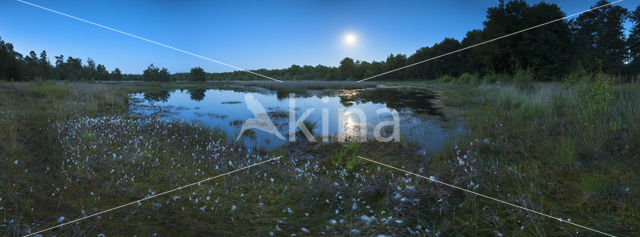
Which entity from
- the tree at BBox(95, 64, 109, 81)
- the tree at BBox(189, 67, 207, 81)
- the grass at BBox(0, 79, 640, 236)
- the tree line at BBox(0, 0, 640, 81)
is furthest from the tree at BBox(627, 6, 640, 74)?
the tree at BBox(95, 64, 109, 81)

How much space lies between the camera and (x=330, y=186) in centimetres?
433

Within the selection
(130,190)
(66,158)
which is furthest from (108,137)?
(130,190)

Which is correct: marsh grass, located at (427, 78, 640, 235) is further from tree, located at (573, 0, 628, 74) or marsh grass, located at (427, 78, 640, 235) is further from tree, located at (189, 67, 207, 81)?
tree, located at (189, 67, 207, 81)

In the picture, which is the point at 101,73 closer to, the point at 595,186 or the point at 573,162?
the point at 573,162

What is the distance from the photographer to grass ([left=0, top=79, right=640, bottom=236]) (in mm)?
3244

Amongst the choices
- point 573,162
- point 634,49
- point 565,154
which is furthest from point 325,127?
point 634,49

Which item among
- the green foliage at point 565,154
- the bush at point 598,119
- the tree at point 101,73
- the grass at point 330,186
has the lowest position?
the grass at point 330,186

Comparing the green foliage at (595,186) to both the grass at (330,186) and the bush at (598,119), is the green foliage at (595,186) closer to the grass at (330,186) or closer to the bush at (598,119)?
the grass at (330,186)

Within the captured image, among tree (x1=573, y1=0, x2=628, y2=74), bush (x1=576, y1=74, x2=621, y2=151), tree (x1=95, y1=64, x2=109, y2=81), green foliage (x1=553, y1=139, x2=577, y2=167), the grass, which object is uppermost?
tree (x1=573, y1=0, x2=628, y2=74)

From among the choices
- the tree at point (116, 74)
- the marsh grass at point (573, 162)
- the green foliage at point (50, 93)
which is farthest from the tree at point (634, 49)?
the tree at point (116, 74)

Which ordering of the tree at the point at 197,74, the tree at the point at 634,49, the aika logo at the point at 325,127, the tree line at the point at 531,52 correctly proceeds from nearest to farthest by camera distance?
the aika logo at the point at 325,127, the tree line at the point at 531,52, the tree at the point at 634,49, the tree at the point at 197,74

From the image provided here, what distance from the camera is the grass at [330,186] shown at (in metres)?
3.24

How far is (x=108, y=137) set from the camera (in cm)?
737

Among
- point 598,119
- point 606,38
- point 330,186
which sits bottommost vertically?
point 330,186
